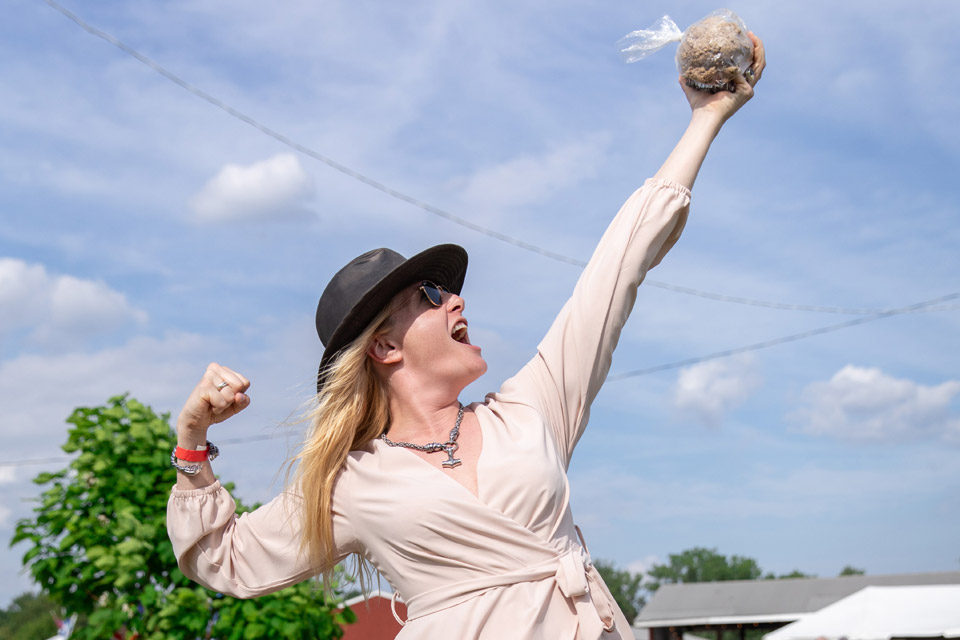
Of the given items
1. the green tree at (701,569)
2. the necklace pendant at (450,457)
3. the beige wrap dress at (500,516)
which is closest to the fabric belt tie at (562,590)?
the beige wrap dress at (500,516)

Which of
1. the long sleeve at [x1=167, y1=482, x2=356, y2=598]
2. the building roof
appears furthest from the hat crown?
the building roof

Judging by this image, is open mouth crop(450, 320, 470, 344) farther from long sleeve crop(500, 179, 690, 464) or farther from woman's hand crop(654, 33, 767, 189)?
woman's hand crop(654, 33, 767, 189)

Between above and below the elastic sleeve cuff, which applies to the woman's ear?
below

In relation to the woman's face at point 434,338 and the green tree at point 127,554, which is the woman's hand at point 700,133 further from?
the green tree at point 127,554

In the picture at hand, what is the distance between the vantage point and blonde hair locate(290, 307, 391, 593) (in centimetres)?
216

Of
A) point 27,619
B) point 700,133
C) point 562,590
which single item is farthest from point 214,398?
point 27,619

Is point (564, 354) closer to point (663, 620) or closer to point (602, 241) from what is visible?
point (602, 241)

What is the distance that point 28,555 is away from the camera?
463cm

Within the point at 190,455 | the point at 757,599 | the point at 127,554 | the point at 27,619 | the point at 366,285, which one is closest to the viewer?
the point at 190,455

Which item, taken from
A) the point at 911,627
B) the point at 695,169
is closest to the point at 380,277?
the point at 695,169

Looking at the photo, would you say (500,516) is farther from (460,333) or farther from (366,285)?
(366,285)

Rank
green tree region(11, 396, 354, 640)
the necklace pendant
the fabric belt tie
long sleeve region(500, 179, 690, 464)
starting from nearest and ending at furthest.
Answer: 1. the fabric belt tie
2. the necklace pendant
3. long sleeve region(500, 179, 690, 464)
4. green tree region(11, 396, 354, 640)

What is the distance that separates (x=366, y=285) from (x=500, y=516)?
2.18 feet

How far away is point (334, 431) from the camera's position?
2.22 metres
